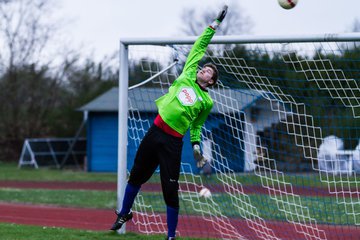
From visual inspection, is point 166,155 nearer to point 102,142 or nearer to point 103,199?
point 103,199

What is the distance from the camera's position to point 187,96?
8.38 meters

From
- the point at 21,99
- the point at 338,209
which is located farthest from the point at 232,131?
the point at 21,99

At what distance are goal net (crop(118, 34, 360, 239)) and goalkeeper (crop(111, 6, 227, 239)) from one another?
3.45 feet

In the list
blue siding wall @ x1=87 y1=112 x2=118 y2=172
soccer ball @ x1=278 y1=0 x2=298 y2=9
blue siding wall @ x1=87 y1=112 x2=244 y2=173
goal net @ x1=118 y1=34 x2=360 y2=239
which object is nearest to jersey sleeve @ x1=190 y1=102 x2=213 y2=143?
goal net @ x1=118 y1=34 x2=360 y2=239

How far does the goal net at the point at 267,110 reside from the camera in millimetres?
9797

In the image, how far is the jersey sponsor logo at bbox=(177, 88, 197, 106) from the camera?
27.4ft

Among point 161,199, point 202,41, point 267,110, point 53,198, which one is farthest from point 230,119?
point 53,198

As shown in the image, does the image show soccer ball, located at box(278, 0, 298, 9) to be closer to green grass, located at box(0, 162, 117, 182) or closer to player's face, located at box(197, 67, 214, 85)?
player's face, located at box(197, 67, 214, 85)

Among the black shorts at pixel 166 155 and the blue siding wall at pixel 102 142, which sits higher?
the blue siding wall at pixel 102 142

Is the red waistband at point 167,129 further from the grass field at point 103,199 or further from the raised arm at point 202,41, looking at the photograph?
the grass field at point 103,199

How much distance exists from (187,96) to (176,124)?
36cm

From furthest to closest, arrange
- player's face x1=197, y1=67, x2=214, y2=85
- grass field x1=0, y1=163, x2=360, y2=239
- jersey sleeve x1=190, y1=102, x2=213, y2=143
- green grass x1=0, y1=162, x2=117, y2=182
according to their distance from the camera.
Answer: green grass x1=0, y1=162, x2=117, y2=182 → grass field x1=0, y1=163, x2=360, y2=239 → jersey sleeve x1=190, y1=102, x2=213, y2=143 → player's face x1=197, y1=67, x2=214, y2=85

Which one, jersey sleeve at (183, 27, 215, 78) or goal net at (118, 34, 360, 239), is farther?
goal net at (118, 34, 360, 239)

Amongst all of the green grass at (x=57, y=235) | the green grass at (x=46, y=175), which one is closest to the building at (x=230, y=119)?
the green grass at (x=57, y=235)
